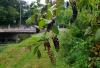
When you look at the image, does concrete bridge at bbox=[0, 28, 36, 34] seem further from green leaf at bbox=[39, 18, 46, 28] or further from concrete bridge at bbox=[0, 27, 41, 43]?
green leaf at bbox=[39, 18, 46, 28]

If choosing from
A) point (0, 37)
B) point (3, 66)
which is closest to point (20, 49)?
point (3, 66)

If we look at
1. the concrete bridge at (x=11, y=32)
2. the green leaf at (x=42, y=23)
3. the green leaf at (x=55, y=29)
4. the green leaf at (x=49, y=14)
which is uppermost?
the green leaf at (x=49, y=14)

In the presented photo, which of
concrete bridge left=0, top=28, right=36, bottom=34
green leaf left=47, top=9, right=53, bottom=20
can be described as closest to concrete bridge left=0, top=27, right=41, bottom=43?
concrete bridge left=0, top=28, right=36, bottom=34

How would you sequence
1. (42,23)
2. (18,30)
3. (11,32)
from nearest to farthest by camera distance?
(42,23) < (18,30) < (11,32)

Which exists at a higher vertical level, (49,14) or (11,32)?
(49,14)

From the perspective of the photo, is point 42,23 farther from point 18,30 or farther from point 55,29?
point 18,30

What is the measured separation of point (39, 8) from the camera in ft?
3.20

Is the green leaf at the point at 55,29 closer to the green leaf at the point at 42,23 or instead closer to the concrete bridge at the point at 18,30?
the green leaf at the point at 42,23

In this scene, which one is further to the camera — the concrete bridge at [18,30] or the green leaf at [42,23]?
the concrete bridge at [18,30]

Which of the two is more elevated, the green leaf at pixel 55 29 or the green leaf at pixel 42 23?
the green leaf at pixel 42 23

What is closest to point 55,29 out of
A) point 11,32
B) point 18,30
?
point 18,30

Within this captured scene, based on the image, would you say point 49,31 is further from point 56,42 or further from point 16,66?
point 16,66

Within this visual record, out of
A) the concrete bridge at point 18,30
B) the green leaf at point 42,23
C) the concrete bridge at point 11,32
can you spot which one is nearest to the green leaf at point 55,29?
the green leaf at point 42,23

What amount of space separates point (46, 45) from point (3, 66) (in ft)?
46.0
